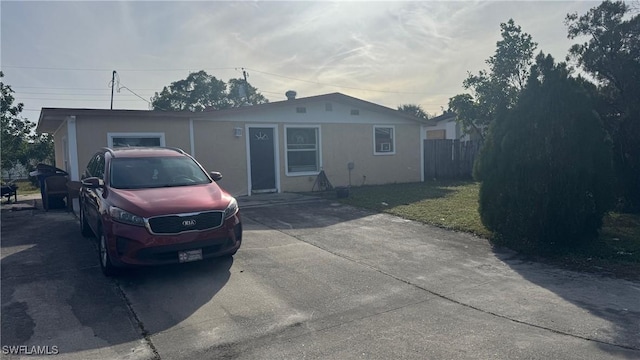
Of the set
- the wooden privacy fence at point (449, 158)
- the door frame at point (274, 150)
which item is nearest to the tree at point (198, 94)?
the wooden privacy fence at point (449, 158)

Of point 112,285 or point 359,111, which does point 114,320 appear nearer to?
point 112,285

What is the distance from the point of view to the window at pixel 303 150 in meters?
14.9

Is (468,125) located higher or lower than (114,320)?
higher

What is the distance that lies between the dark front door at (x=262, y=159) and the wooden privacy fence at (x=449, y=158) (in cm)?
790

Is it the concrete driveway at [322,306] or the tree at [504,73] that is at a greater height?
the tree at [504,73]

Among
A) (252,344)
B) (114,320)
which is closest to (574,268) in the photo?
(252,344)

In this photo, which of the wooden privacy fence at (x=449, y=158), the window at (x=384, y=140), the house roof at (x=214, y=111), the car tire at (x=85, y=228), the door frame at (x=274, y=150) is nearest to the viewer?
the car tire at (x=85, y=228)

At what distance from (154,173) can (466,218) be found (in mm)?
6407

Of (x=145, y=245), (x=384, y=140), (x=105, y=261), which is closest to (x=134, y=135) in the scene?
(x=105, y=261)

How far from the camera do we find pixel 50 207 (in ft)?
40.1

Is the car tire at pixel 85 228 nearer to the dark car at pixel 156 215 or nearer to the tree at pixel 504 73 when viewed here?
the dark car at pixel 156 215

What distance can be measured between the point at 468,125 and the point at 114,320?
1641 centimetres

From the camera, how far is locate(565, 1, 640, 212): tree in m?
8.84

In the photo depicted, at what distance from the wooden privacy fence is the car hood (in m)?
14.5
